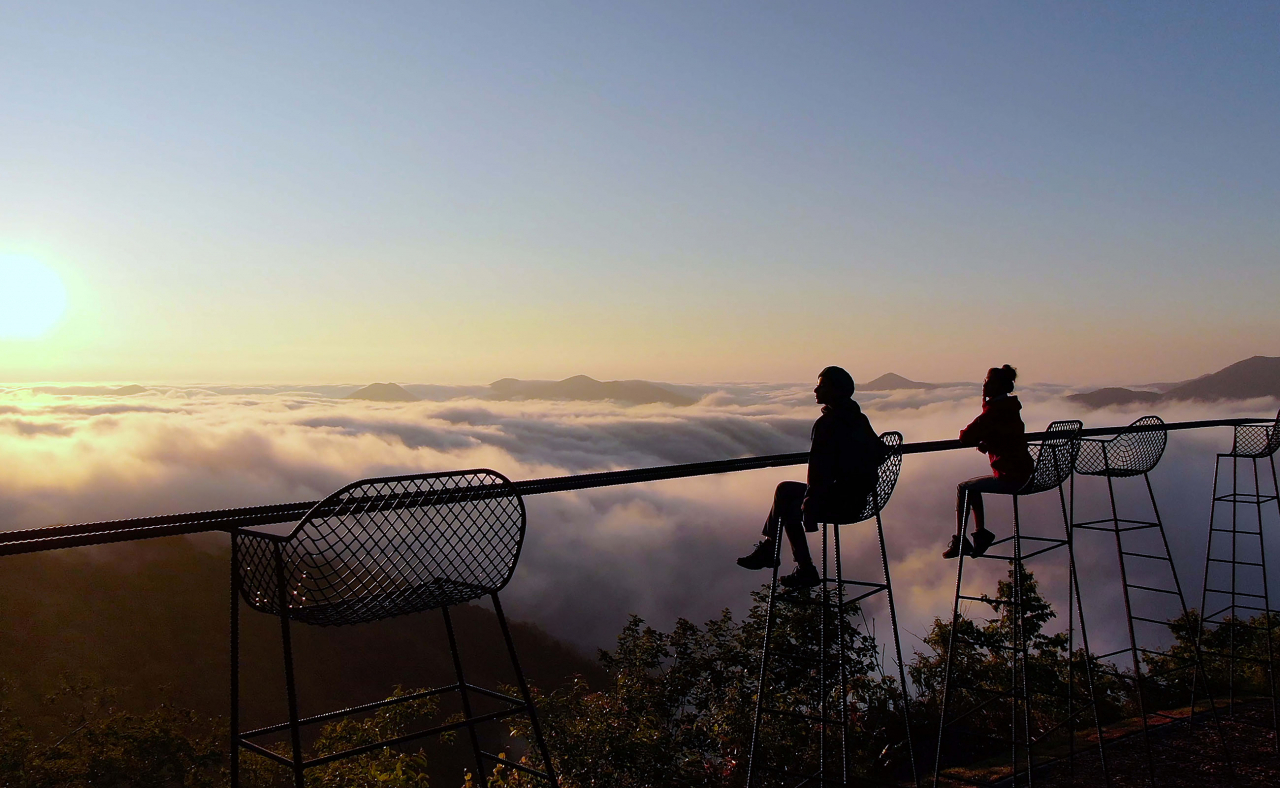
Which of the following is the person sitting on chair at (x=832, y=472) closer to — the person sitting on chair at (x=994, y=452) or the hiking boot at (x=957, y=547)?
the person sitting on chair at (x=994, y=452)

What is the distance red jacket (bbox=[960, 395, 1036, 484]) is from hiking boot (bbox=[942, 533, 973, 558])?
1.48 ft

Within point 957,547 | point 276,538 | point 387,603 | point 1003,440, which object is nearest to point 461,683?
point 387,603

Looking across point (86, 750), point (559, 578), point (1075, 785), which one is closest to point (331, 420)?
point (559, 578)

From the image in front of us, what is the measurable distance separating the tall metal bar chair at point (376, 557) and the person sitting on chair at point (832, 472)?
180cm

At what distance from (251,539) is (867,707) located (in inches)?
557

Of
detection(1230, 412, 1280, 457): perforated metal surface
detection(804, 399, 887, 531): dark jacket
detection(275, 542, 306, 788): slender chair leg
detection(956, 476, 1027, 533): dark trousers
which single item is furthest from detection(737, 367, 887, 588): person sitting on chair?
detection(1230, 412, 1280, 457): perforated metal surface

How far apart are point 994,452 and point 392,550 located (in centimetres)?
409

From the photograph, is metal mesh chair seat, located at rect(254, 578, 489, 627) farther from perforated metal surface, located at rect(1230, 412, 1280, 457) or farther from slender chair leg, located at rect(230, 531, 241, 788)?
perforated metal surface, located at rect(1230, 412, 1280, 457)

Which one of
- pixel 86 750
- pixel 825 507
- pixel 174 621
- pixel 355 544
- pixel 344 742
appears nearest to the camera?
pixel 355 544

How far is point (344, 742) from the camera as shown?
18.0 metres

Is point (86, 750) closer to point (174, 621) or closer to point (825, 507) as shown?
point (825, 507)

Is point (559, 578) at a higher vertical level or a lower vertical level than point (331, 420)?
lower

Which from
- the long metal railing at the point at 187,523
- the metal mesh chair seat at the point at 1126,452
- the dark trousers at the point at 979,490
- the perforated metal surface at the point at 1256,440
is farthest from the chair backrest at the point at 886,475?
the perforated metal surface at the point at 1256,440

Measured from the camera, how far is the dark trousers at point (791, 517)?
419 centimetres
